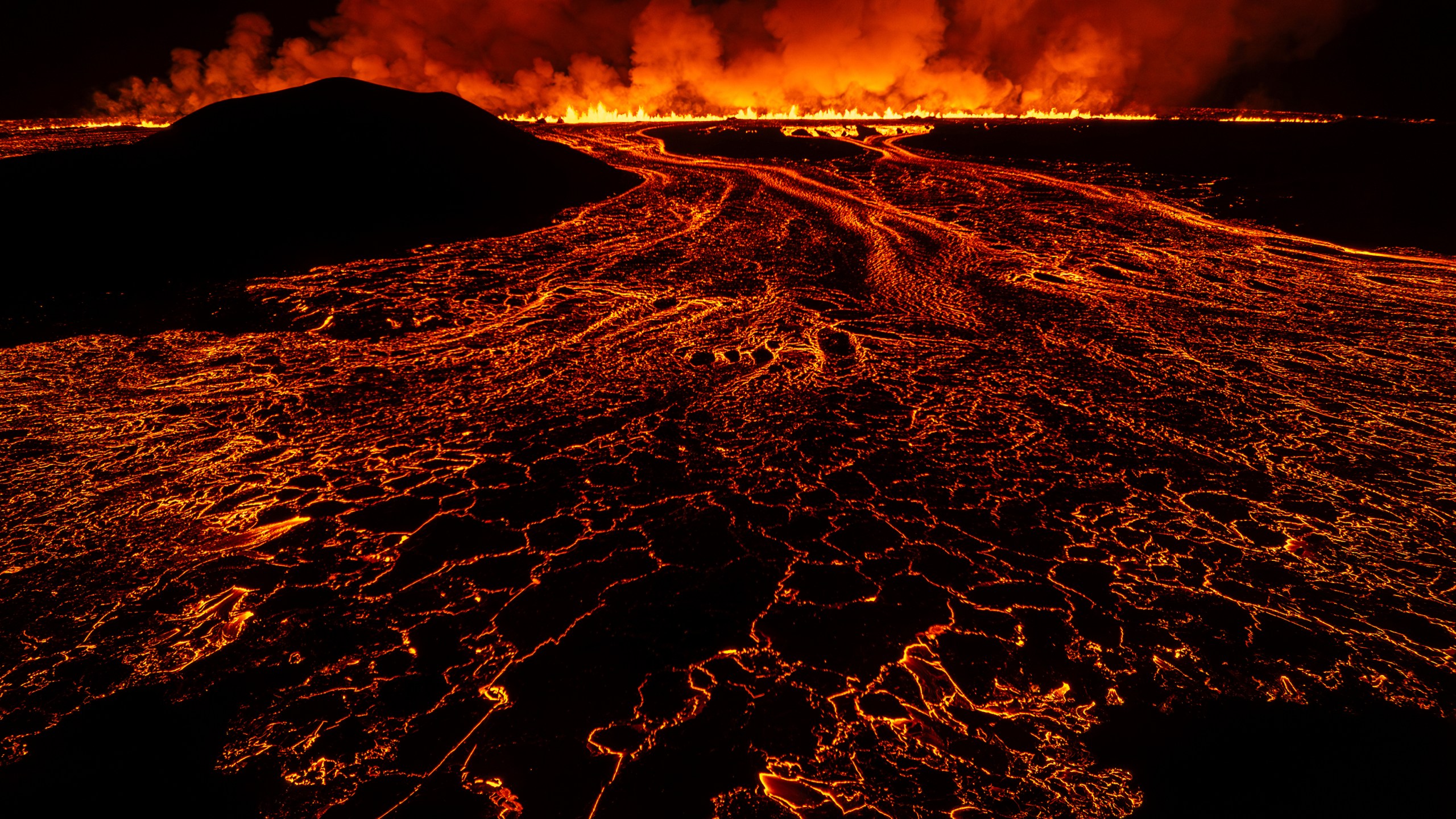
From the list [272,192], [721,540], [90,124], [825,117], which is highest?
[825,117]

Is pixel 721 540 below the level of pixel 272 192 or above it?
below

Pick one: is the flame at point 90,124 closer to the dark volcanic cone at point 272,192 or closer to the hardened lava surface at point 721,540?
the dark volcanic cone at point 272,192

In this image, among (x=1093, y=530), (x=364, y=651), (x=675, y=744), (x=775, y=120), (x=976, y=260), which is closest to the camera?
(x=675, y=744)

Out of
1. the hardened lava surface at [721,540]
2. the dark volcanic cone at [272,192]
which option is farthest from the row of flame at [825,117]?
the hardened lava surface at [721,540]

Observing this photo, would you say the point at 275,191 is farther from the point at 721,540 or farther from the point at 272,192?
the point at 721,540

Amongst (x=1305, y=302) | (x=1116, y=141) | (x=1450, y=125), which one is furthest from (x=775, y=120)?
(x=1305, y=302)

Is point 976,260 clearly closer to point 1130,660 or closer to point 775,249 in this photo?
point 775,249

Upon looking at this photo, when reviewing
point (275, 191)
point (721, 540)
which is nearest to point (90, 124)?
point (275, 191)

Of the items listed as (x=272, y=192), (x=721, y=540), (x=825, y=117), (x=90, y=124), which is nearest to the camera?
(x=721, y=540)
